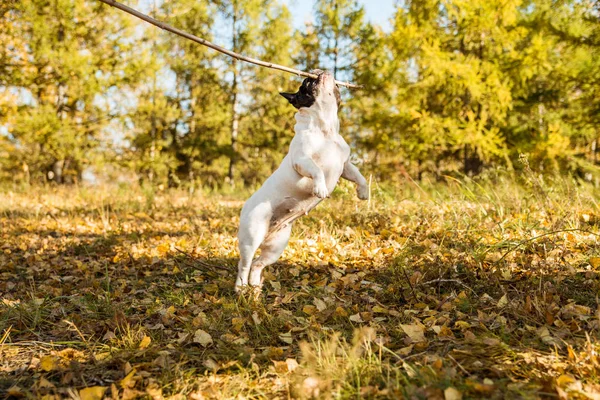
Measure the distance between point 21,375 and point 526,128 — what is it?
1264 cm

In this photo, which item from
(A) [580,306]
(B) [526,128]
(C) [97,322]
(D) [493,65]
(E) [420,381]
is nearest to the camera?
(E) [420,381]

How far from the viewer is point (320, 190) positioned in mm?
2613

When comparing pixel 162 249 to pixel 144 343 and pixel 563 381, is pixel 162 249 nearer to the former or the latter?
pixel 144 343

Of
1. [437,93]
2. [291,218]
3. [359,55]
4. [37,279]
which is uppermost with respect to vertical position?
[359,55]

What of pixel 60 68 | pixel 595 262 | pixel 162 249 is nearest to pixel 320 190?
pixel 595 262

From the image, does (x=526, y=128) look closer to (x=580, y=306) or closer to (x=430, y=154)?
(x=430, y=154)

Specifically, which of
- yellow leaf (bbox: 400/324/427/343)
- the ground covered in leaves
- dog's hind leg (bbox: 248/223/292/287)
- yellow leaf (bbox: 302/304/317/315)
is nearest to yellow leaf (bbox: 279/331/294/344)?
the ground covered in leaves

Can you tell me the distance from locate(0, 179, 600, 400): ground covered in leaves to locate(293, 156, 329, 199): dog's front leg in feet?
2.64

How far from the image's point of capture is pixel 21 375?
2.21 metres

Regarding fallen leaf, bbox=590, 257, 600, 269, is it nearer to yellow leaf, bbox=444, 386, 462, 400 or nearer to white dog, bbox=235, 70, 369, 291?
white dog, bbox=235, 70, 369, 291

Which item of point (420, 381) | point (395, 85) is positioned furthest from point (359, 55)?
point (420, 381)

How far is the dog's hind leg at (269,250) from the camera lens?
10.3 feet

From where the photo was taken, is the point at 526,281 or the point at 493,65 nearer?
the point at 526,281

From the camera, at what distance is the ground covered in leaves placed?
1.98 metres
